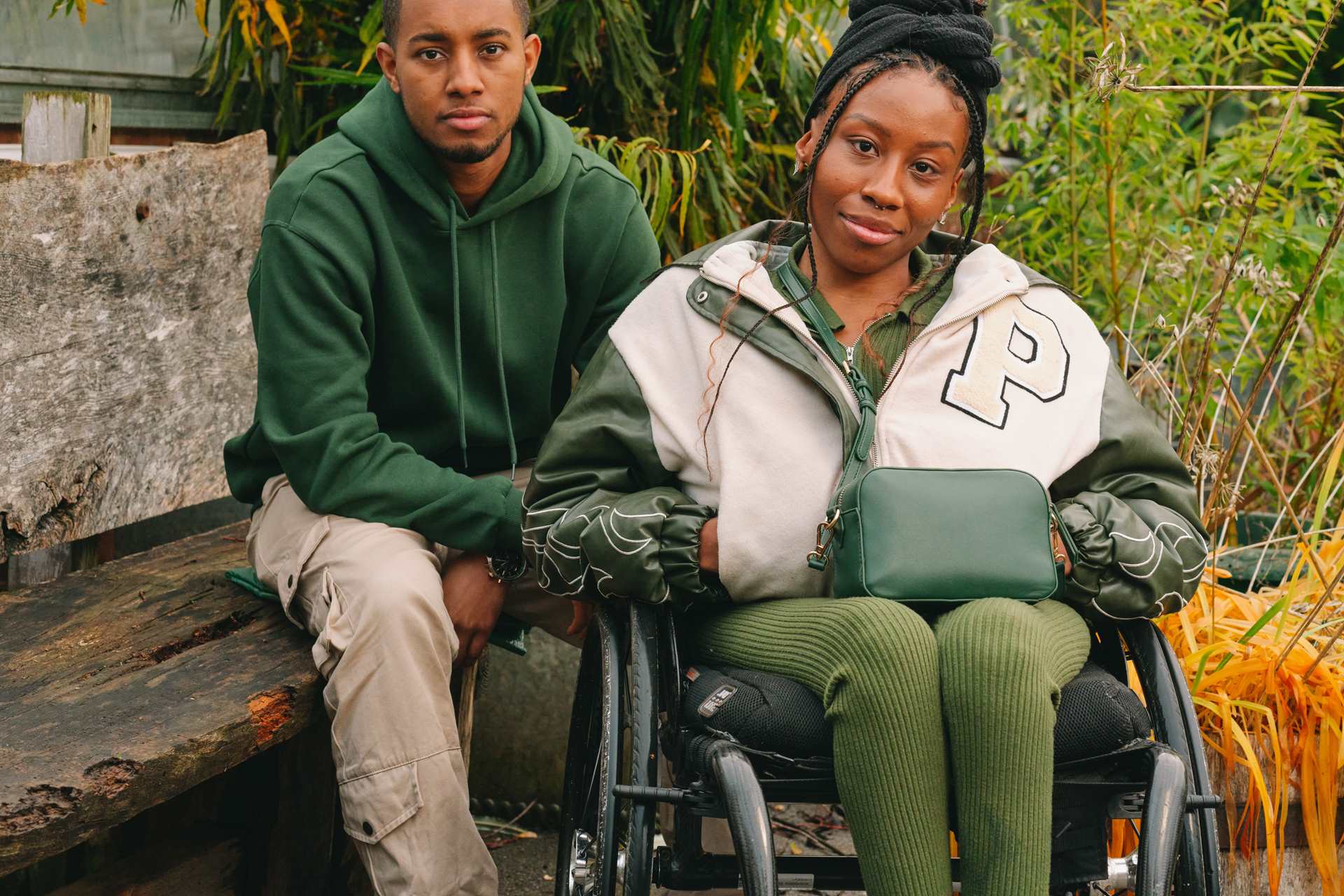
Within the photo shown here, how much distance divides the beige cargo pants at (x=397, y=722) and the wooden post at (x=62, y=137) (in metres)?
0.93

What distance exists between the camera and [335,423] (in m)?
2.52

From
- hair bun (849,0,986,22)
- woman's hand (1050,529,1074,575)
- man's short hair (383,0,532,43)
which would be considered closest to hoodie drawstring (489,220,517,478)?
man's short hair (383,0,532,43)

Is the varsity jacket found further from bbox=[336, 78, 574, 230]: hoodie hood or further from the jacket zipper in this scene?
bbox=[336, 78, 574, 230]: hoodie hood

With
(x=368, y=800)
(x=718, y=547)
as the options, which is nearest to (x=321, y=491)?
(x=368, y=800)

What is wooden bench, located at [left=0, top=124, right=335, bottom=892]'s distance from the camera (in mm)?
2121

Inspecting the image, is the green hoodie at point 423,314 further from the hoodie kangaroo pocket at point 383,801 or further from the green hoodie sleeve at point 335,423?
the hoodie kangaroo pocket at point 383,801

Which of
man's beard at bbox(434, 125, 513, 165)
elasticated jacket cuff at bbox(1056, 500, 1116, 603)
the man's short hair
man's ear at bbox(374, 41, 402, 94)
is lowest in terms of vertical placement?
elasticated jacket cuff at bbox(1056, 500, 1116, 603)

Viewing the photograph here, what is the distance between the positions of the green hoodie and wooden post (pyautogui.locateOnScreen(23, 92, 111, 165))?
1.99 feet

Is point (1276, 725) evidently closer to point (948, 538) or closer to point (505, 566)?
point (948, 538)

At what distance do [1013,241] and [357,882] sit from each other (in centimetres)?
243

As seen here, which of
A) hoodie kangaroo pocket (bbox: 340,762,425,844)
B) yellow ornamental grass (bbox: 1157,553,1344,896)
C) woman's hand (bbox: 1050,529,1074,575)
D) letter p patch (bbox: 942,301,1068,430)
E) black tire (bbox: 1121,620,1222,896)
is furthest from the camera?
yellow ornamental grass (bbox: 1157,553,1344,896)

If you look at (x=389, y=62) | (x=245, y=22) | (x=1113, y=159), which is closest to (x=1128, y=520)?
(x=389, y=62)

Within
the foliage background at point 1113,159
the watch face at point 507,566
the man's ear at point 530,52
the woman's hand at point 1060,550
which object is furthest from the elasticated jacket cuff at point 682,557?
the foliage background at point 1113,159

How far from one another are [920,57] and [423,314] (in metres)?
1.06
